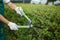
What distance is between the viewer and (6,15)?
258cm

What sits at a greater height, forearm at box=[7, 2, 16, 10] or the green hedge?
forearm at box=[7, 2, 16, 10]

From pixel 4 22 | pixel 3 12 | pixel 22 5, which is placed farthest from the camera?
pixel 22 5

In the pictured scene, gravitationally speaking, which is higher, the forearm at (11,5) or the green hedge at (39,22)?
the forearm at (11,5)

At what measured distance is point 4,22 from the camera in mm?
2318

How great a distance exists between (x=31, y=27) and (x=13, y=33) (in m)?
0.24

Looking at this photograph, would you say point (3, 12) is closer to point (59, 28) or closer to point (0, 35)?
point (0, 35)

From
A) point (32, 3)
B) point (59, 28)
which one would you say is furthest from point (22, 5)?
point (59, 28)

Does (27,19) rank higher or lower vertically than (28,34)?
higher

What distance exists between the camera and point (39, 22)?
2580 millimetres

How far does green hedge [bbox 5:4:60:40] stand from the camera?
255 cm

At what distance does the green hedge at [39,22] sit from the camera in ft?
8.37

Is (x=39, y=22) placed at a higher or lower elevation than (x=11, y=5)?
lower

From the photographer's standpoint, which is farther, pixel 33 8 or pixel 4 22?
pixel 33 8

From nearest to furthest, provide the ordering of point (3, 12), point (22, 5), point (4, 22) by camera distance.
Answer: point (4, 22) → point (3, 12) → point (22, 5)
